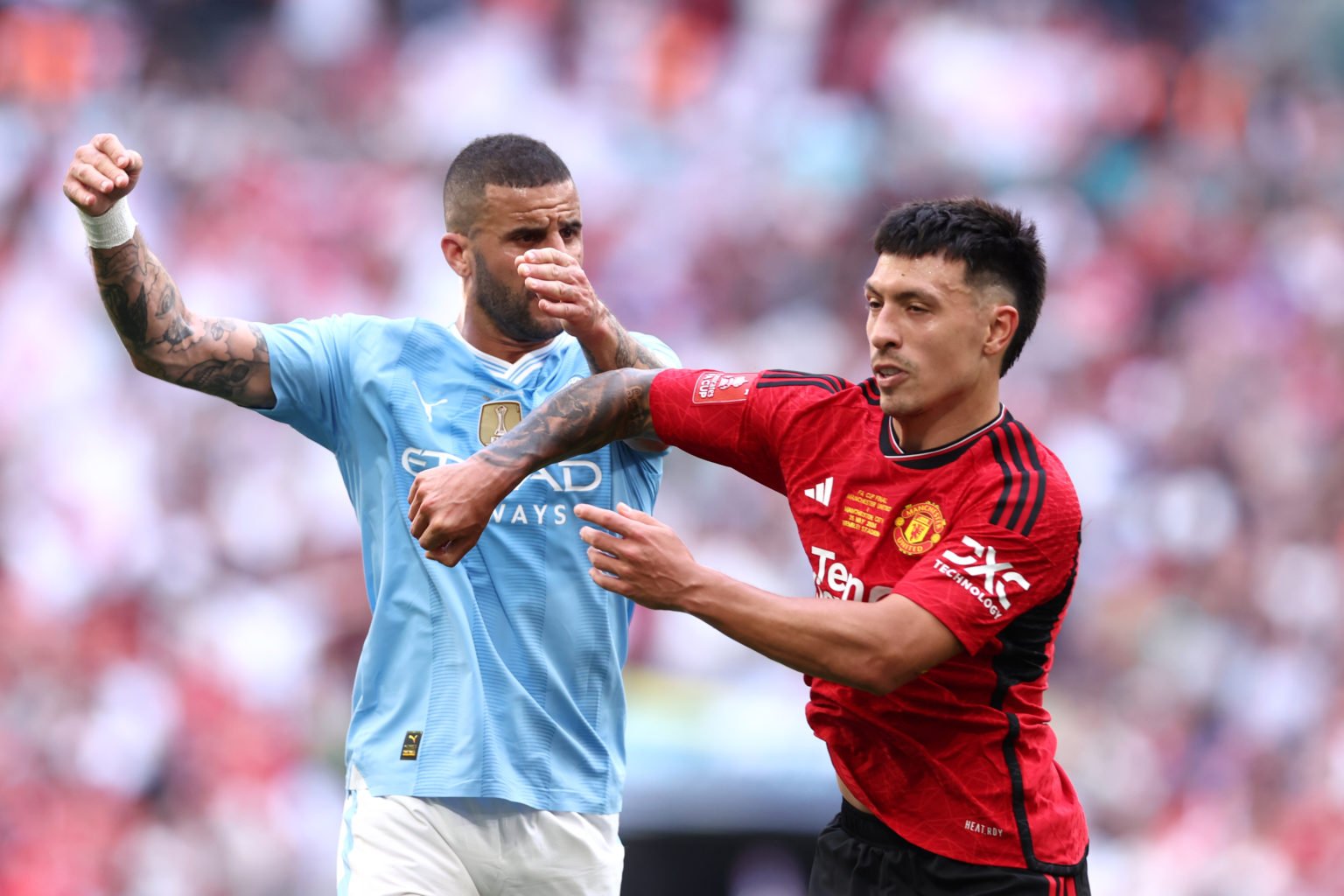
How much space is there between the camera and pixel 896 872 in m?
3.54

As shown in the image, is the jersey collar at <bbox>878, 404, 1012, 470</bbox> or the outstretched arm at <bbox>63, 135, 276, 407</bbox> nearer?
the jersey collar at <bbox>878, 404, 1012, 470</bbox>

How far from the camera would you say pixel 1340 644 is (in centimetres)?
997

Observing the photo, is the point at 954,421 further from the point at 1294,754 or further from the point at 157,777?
the point at 1294,754

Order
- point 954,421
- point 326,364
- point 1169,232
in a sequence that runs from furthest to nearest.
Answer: point 1169,232 → point 326,364 → point 954,421

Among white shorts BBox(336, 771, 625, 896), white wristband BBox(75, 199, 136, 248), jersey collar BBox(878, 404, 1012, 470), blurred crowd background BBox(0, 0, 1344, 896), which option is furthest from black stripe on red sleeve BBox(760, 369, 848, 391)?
blurred crowd background BBox(0, 0, 1344, 896)

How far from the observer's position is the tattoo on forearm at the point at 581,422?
3564 millimetres

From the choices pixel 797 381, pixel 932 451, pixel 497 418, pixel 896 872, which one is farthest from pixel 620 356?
pixel 896 872

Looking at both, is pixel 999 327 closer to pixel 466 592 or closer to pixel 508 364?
pixel 508 364

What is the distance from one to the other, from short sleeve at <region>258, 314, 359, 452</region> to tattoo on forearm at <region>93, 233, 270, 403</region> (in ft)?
0.12

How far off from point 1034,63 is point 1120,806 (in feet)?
17.9

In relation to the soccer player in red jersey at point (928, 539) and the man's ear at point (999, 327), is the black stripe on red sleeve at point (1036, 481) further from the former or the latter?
the man's ear at point (999, 327)

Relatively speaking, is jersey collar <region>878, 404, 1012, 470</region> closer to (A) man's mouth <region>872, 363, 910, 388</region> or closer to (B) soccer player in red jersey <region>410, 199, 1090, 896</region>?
(B) soccer player in red jersey <region>410, 199, 1090, 896</region>

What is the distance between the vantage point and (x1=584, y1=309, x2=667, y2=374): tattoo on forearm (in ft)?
12.7

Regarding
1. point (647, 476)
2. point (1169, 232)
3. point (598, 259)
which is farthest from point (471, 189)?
point (1169, 232)
